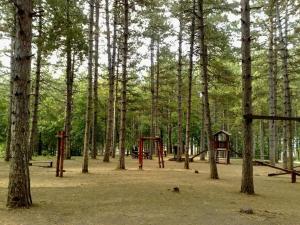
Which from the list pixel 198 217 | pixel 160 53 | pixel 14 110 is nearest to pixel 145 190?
pixel 198 217

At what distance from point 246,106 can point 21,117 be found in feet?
19.5

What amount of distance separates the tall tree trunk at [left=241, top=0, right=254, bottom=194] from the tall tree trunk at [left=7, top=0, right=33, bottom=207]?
573 cm

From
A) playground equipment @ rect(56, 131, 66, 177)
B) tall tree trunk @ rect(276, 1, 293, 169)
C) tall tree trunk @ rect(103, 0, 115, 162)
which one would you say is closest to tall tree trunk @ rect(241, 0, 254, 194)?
playground equipment @ rect(56, 131, 66, 177)

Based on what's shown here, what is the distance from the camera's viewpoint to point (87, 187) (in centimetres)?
999

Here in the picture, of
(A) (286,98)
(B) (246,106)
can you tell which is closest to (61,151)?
(B) (246,106)

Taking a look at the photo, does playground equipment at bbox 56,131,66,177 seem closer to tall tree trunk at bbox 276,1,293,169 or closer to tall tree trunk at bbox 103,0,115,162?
tall tree trunk at bbox 103,0,115,162

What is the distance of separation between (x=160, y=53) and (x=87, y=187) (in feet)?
66.2

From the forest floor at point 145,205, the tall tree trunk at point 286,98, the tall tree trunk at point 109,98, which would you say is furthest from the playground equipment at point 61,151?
the tall tree trunk at point 286,98

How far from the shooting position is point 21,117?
700cm

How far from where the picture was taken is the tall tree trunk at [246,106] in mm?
10109

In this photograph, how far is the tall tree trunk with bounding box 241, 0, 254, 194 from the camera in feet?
33.2

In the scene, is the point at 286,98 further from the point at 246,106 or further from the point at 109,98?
the point at 109,98

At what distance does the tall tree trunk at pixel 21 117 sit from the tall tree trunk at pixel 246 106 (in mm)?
5730

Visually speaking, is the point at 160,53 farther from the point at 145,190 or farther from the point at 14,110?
the point at 14,110
